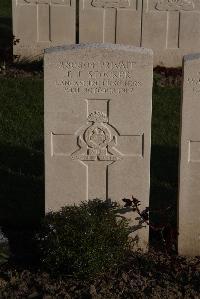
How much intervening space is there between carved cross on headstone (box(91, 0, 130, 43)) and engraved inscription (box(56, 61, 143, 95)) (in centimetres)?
604

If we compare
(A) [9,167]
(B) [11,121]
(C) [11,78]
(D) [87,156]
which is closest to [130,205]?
(D) [87,156]

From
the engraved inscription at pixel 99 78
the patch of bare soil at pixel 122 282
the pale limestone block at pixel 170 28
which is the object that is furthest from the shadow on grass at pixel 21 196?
the pale limestone block at pixel 170 28

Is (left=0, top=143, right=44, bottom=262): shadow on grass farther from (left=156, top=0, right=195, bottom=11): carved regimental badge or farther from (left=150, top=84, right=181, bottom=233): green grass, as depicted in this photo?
(left=156, top=0, right=195, bottom=11): carved regimental badge

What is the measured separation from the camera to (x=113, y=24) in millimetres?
11695

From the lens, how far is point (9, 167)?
26.4 feet

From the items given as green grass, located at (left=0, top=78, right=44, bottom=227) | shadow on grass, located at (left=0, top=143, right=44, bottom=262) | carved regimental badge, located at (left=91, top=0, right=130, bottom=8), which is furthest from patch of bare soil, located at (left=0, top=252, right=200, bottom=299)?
carved regimental badge, located at (left=91, top=0, right=130, bottom=8)

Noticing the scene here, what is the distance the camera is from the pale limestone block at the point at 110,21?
11469 mm

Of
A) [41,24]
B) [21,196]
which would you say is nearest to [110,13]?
[41,24]

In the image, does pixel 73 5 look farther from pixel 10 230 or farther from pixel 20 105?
pixel 10 230

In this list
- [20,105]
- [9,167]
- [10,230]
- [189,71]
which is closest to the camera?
[189,71]

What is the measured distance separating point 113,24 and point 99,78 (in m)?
6.26

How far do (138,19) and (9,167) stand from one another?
4495 millimetres

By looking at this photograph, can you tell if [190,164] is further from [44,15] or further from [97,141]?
[44,15]

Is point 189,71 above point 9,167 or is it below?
above
